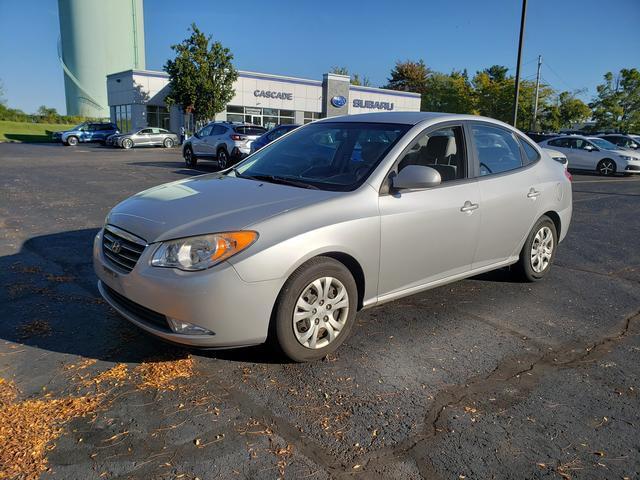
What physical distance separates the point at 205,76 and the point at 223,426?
38.7 m

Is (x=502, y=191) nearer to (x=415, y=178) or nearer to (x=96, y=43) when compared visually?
(x=415, y=178)

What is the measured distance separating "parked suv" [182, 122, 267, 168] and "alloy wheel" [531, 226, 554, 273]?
1239 cm

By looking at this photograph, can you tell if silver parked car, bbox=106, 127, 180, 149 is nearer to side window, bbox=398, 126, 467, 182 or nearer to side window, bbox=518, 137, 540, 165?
side window, bbox=518, 137, 540, 165

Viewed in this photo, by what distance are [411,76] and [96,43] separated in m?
44.4

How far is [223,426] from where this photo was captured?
2756 mm

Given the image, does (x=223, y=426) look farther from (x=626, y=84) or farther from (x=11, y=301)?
(x=626, y=84)

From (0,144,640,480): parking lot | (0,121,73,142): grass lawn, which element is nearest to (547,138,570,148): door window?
(0,144,640,480): parking lot

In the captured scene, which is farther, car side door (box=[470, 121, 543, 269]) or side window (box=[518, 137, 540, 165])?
side window (box=[518, 137, 540, 165])

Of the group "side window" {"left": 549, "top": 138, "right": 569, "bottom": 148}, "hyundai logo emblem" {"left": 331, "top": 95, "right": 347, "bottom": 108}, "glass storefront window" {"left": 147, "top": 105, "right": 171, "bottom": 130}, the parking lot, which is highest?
"hyundai logo emblem" {"left": 331, "top": 95, "right": 347, "bottom": 108}

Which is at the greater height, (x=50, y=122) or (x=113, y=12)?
(x=113, y=12)

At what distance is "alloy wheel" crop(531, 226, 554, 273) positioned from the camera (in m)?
5.28

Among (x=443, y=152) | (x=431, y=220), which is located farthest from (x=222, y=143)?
(x=431, y=220)

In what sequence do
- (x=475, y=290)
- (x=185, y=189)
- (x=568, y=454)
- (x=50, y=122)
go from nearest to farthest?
(x=568, y=454)
(x=185, y=189)
(x=475, y=290)
(x=50, y=122)

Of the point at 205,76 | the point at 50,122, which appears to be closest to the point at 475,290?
the point at 205,76
